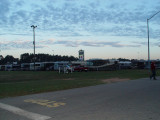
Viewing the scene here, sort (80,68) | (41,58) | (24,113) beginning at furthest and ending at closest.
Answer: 1. (41,58)
2. (80,68)
3. (24,113)

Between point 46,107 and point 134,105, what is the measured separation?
3.75 m

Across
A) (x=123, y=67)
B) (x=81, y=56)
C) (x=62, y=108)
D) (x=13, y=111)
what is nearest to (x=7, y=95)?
(x=13, y=111)

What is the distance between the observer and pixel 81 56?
53.3 m

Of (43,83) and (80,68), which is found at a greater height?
(80,68)

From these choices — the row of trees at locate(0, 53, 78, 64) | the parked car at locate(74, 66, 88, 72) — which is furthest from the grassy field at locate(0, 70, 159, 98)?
the row of trees at locate(0, 53, 78, 64)

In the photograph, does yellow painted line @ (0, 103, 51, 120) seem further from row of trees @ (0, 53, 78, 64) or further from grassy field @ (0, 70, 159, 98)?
row of trees @ (0, 53, 78, 64)

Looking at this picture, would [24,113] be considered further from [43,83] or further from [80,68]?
[80,68]

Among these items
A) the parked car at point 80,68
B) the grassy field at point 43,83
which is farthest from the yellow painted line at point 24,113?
the parked car at point 80,68

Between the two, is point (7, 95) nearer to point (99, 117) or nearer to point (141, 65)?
point (99, 117)

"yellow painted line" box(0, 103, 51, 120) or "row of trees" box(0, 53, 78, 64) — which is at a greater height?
"row of trees" box(0, 53, 78, 64)

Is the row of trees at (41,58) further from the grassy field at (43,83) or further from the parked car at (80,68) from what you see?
the grassy field at (43,83)

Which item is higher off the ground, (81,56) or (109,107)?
(81,56)

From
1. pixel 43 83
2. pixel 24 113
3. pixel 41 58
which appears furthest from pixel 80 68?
pixel 41 58

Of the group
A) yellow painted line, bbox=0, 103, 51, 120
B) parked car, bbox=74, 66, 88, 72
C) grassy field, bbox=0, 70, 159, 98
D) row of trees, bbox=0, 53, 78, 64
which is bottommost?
yellow painted line, bbox=0, 103, 51, 120
